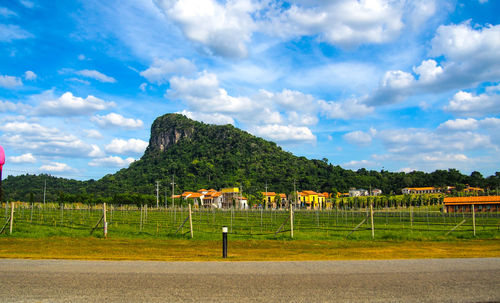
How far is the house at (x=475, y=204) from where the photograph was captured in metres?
63.1

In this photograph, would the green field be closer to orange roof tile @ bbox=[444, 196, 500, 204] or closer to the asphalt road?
the asphalt road

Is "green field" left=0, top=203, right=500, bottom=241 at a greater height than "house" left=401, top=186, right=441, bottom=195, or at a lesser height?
lesser

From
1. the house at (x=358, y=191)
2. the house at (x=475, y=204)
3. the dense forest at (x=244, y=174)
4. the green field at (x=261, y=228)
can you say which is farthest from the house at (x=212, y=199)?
the green field at (x=261, y=228)

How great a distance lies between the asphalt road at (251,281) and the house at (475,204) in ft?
202

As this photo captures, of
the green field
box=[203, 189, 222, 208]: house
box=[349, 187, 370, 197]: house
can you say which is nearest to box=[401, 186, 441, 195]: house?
box=[349, 187, 370, 197]: house

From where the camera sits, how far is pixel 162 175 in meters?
153

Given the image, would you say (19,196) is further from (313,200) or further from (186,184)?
(313,200)

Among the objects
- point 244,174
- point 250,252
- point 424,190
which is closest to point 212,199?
point 244,174

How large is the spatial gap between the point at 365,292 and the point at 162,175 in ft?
499

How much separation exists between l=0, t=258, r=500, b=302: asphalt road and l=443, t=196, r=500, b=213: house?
6148 centimetres

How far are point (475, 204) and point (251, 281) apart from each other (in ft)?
228

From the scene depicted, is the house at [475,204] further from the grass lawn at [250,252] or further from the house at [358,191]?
the house at [358,191]

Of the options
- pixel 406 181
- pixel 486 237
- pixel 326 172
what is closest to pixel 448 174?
pixel 406 181

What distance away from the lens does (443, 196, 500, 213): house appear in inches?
2483
